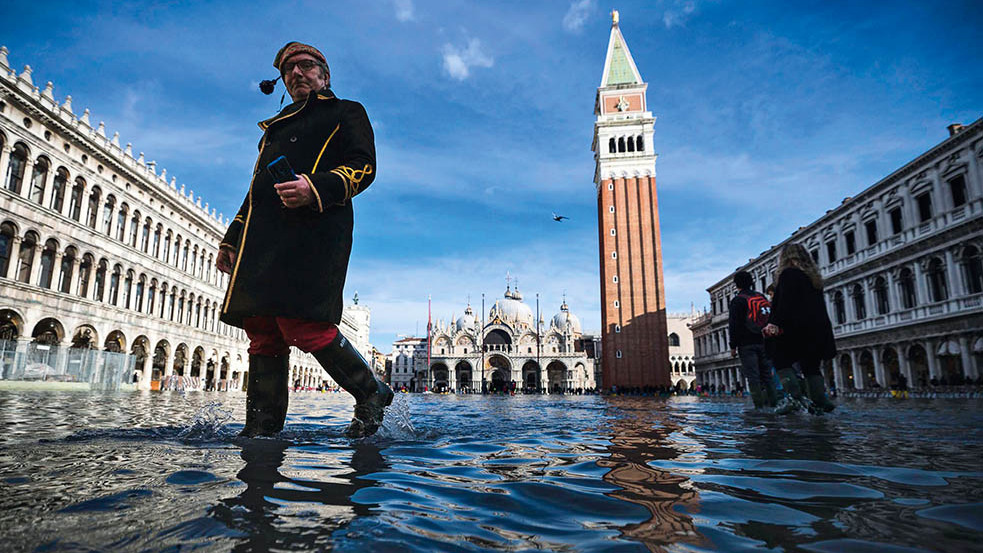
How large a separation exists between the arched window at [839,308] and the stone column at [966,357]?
794 cm

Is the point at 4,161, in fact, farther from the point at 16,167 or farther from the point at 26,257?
the point at 26,257

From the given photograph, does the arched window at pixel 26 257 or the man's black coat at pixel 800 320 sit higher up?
the arched window at pixel 26 257

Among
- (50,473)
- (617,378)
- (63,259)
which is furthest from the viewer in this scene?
(617,378)

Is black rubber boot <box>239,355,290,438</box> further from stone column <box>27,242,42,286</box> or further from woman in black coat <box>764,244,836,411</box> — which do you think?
stone column <box>27,242,42,286</box>

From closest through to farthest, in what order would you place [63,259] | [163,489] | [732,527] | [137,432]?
1. [732,527]
2. [163,489]
3. [137,432]
4. [63,259]

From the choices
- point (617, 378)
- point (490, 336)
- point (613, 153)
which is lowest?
point (617, 378)

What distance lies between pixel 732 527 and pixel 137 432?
3273 millimetres

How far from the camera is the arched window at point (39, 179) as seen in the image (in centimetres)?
2053

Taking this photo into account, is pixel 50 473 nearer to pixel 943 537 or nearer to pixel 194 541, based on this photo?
pixel 194 541

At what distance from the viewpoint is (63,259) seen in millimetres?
21844

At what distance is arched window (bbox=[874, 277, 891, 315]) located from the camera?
25125mm

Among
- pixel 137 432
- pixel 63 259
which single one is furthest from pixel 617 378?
pixel 137 432

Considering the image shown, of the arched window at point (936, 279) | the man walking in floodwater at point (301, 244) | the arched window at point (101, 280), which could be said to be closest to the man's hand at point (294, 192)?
the man walking in floodwater at point (301, 244)

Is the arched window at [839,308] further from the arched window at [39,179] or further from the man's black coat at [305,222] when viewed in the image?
the arched window at [39,179]
